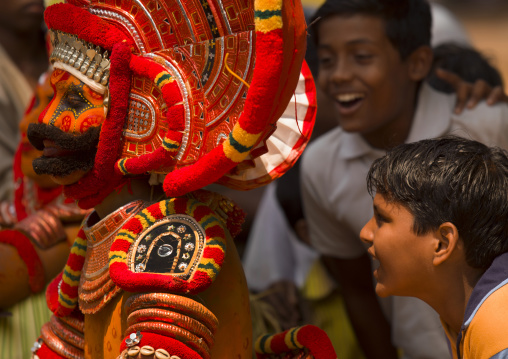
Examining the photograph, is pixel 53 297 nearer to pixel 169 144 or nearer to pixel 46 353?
pixel 46 353

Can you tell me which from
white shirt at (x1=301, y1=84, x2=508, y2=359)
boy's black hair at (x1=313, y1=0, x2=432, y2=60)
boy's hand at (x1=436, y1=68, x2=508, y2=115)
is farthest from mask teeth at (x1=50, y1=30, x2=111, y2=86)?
boy's hand at (x1=436, y1=68, x2=508, y2=115)

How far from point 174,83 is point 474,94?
4.54 ft

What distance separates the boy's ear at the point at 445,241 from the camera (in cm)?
128

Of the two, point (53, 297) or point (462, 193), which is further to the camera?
Result: point (53, 297)

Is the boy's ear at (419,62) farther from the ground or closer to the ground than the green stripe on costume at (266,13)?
closer to the ground

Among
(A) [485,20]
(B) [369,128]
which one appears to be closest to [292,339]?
(B) [369,128]

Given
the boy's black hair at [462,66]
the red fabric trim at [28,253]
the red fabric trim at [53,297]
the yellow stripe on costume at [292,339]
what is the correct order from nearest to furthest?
the yellow stripe on costume at [292,339]
the red fabric trim at [53,297]
the red fabric trim at [28,253]
the boy's black hair at [462,66]

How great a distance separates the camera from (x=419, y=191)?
1.30 metres

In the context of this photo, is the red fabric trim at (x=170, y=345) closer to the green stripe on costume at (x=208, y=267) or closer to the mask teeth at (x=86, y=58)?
the green stripe on costume at (x=208, y=267)

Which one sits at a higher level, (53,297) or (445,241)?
(445,241)

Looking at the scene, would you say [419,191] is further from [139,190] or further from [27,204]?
[27,204]

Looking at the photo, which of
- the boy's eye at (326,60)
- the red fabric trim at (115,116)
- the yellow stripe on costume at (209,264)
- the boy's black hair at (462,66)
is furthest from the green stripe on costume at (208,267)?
the boy's black hair at (462,66)

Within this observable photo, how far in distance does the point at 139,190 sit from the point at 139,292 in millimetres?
251

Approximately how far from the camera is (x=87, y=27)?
134cm
